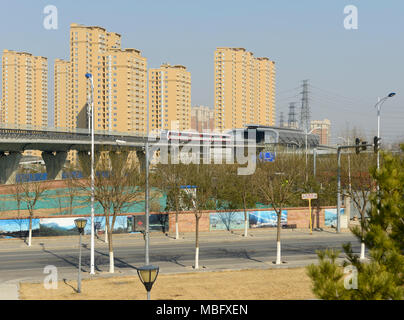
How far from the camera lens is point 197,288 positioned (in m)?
20.5

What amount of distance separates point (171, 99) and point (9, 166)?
11298 centimetres

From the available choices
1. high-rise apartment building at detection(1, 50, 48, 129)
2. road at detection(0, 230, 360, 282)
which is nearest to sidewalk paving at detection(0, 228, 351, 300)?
road at detection(0, 230, 360, 282)

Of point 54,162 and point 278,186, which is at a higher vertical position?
point 54,162

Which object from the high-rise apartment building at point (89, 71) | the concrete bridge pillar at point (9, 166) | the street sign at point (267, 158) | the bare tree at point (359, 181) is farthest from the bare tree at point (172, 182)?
the high-rise apartment building at point (89, 71)

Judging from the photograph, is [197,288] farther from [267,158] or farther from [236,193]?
[267,158]

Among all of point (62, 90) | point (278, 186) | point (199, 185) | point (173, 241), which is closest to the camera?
point (278, 186)

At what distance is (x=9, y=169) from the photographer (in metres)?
74.9

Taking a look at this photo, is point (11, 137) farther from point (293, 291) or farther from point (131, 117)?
point (131, 117)

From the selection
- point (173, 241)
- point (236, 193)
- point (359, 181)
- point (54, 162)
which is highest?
point (54, 162)

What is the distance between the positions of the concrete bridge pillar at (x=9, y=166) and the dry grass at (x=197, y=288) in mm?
57317

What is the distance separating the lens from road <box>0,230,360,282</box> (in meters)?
25.3

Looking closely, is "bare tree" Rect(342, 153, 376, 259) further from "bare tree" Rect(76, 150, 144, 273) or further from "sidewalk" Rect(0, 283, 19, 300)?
"sidewalk" Rect(0, 283, 19, 300)

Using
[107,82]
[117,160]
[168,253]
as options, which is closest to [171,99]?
[107,82]

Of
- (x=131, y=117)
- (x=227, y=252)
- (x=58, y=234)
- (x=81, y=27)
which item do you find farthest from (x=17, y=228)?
(x=81, y=27)
